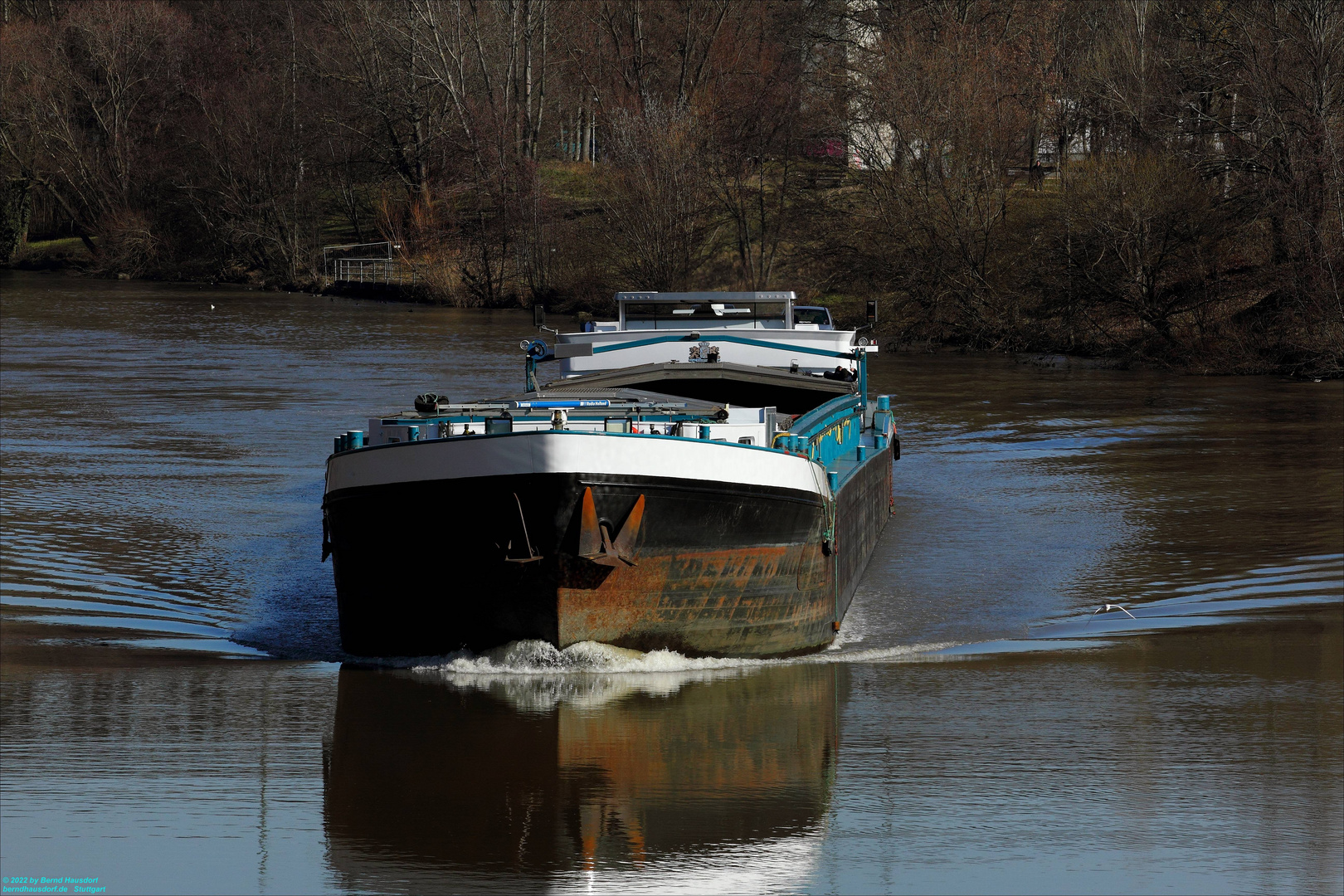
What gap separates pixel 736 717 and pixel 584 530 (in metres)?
1.52

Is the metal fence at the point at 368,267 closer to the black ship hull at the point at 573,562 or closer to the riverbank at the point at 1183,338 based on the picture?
the riverbank at the point at 1183,338

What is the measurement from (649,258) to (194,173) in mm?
33085

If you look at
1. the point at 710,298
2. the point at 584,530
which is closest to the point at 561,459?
the point at 584,530

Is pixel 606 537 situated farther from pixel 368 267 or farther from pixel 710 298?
pixel 368 267

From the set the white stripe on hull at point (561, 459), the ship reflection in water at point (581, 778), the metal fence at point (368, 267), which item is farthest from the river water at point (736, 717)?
the metal fence at point (368, 267)

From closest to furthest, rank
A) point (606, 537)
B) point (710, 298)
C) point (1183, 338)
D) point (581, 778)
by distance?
point (581, 778) → point (606, 537) → point (710, 298) → point (1183, 338)

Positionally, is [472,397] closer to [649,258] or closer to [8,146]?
[649,258]

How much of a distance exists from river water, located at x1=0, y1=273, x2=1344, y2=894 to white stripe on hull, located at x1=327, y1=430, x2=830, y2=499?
61 cm

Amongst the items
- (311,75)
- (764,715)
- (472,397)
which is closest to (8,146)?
(311,75)

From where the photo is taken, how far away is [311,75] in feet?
241

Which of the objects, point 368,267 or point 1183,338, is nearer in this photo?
point 1183,338

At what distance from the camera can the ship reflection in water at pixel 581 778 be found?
7.00 meters

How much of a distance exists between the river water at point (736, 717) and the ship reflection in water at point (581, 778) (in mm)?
26

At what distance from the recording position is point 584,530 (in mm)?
9422
